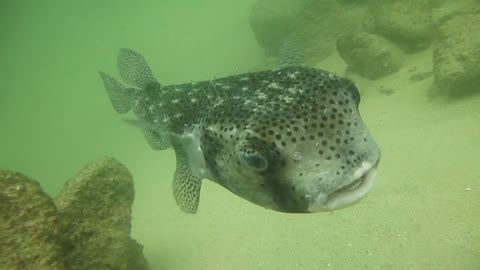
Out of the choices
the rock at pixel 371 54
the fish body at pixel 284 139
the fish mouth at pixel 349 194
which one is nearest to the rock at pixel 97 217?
the fish body at pixel 284 139

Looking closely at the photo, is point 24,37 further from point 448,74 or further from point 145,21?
point 448,74

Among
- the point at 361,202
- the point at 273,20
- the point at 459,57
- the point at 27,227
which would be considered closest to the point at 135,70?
the point at 27,227

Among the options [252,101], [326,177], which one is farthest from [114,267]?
[326,177]

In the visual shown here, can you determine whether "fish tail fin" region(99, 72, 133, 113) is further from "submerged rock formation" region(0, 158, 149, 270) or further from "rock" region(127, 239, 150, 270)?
"rock" region(127, 239, 150, 270)

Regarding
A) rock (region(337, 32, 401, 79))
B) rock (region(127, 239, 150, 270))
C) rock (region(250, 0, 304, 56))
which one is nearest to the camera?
rock (region(127, 239, 150, 270))

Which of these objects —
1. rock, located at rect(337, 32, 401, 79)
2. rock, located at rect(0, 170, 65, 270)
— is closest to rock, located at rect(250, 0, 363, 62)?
rock, located at rect(337, 32, 401, 79)
